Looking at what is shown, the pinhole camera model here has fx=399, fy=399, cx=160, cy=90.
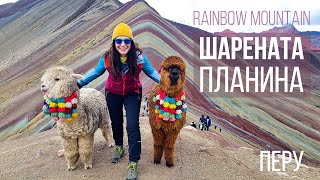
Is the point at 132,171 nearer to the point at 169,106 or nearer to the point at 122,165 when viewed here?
the point at 122,165

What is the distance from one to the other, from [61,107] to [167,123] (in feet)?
5.44

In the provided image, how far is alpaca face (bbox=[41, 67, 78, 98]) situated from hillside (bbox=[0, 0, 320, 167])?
32.0ft

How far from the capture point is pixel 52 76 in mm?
5977

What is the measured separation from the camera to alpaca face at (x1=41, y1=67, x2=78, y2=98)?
19.5 ft

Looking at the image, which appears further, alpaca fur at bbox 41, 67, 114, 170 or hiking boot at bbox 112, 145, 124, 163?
hiking boot at bbox 112, 145, 124, 163

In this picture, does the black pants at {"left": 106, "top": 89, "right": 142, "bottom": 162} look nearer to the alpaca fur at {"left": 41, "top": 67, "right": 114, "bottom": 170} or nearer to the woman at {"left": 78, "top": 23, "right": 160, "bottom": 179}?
the woman at {"left": 78, "top": 23, "right": 160, "bottom": 179}

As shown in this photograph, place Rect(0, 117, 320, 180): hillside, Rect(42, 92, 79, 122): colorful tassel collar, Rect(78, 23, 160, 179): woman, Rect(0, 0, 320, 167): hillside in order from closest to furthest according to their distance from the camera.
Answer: Rect(78, 23, 160, 179): woman
Rect(42, 92, 79, 122): colorful tassel collar
Rect(0, 117, 320, 180): hillside
Rect(0, 0, 320, 167): hillside

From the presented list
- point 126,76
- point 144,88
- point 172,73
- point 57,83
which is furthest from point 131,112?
point 144,88

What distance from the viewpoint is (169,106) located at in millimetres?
6164

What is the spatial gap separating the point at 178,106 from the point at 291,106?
30.3 meters

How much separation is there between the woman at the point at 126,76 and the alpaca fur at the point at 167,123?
21cm

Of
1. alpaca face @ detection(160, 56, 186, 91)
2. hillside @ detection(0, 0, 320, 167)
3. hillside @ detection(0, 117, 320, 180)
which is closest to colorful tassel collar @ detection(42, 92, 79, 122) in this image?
hillside @ detection(0, 117, 320, 180)

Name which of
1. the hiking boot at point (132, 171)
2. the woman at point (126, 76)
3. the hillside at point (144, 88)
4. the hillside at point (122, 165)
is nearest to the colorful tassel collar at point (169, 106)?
the woman at point (126, 76)

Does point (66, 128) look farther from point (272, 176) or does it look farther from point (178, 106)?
point (272, 176)
